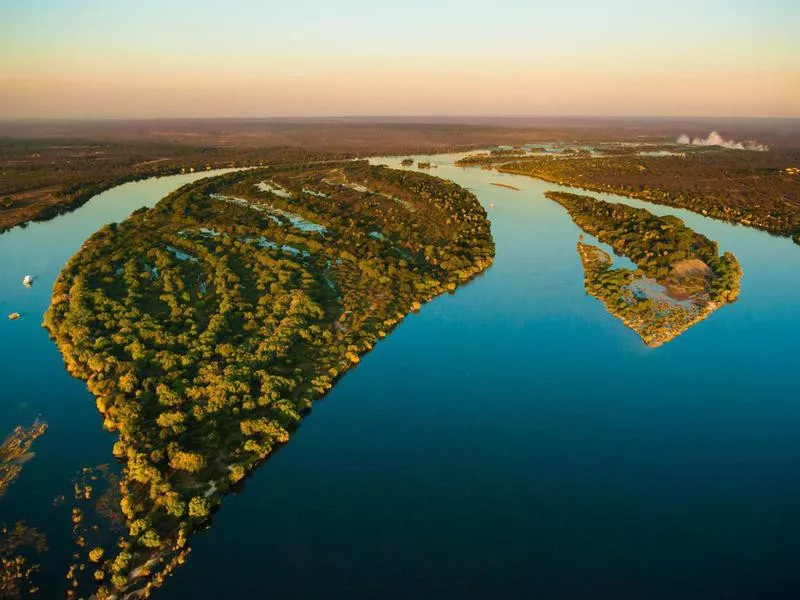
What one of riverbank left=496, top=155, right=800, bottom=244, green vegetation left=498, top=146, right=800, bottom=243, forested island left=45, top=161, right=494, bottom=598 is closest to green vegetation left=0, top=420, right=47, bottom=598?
forested island left=45, top=161, right=494, bottom=598

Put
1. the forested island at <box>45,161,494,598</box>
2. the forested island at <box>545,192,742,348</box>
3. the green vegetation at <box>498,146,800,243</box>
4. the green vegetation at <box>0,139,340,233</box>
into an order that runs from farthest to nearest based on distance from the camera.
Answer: the green vegetation at <box>0,139,340,233</box> < the green vegetation at <box>498,146,800,243</box> < the forested island at <box>545,192,742,348</box> < the forested island at <box>45,161,494,598</box>

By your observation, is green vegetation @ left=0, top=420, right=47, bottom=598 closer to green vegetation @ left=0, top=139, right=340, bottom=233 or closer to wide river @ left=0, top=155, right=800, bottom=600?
wide river @ left=0, top=155, right=800, bottom=600

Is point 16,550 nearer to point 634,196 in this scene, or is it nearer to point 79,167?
point 634,196

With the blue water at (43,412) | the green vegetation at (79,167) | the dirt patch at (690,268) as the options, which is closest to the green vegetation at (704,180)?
the dirt patch at (690,268)

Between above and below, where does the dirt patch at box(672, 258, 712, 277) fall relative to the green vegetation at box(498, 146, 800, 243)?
below

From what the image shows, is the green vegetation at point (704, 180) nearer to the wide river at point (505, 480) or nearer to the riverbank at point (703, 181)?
the riverbank at point (703, 181)

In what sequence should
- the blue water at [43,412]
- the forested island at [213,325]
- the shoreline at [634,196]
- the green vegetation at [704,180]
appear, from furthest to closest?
the green vegetation at [704,180] < the shoreline at [634,196] < the forested island at [213,325] < the blue water at [43,412]
